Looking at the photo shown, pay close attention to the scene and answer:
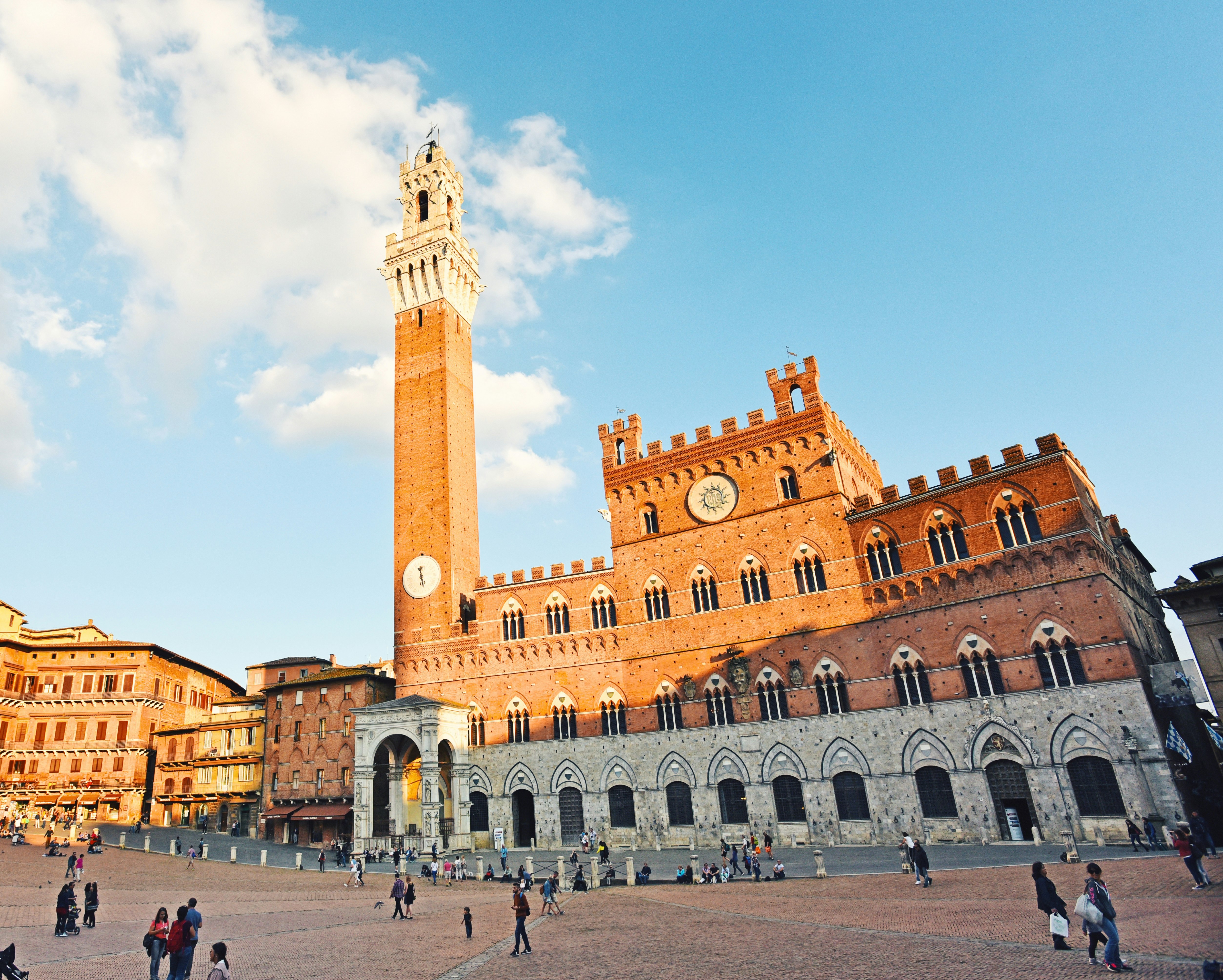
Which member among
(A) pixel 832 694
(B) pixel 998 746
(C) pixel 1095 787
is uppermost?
(A) pixel 832 694

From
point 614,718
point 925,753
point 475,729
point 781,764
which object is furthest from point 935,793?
point 475,729

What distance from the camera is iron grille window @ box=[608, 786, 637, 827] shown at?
36.9 m

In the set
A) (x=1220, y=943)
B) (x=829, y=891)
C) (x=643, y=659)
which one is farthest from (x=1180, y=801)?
(x=643, y=659)

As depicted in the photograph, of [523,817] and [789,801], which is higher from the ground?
[523,817]

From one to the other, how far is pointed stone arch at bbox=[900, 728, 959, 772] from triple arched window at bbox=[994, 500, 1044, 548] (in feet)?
28.2

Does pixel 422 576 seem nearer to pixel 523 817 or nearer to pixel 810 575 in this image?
pixel 523 817

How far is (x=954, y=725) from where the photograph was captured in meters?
30.8

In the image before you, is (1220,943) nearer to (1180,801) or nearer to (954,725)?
(1180,801)

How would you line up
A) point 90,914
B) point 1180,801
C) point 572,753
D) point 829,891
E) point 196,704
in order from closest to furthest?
point 90,914 < point 829,891 < point 1180,801 < point 572,753 < point 196,704

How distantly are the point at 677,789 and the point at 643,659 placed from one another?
6.44m

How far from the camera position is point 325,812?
4188 centimetres

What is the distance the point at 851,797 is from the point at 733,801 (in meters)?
5.51

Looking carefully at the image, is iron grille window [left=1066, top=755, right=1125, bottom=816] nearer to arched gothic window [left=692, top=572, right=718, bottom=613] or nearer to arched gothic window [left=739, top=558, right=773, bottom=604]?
arched gothic window [left=739, top=558, right=773, bottom=604]

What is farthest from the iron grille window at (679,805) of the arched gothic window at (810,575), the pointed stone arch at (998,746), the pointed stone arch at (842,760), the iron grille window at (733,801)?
the pointed stone arch at (998,746)
